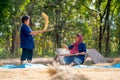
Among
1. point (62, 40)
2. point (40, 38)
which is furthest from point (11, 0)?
point (40, 38)

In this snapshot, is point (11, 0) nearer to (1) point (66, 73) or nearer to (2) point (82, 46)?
(2) point (82, 46)

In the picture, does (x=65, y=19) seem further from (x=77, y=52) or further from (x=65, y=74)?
Result: (x=65, y=74)

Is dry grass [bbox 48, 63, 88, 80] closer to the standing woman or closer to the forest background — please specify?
the standing woman

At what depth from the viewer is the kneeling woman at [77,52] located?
8922 millimetres

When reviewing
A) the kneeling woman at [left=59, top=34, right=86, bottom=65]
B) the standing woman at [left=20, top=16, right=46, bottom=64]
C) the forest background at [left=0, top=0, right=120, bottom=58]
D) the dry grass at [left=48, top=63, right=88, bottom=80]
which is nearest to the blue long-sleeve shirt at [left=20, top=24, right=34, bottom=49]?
the standing woman at [left=20, top=16, right=46, bottom=64]


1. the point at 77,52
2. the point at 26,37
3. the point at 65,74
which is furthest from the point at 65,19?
the point at 65,74

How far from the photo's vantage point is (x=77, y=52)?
360 inches

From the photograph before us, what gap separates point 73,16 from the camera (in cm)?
1816

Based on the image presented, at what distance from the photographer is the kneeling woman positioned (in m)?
8.92

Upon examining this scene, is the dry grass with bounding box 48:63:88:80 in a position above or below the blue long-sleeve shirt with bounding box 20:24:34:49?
below

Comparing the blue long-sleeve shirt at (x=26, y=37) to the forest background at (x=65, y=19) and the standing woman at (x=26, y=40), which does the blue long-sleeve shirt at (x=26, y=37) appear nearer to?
the standing woman at (x=26, y=40)

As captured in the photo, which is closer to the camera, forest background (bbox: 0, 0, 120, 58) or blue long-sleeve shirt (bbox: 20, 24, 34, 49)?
blue long-sleeve shirt (bbox: 20, 24, 34, 49)

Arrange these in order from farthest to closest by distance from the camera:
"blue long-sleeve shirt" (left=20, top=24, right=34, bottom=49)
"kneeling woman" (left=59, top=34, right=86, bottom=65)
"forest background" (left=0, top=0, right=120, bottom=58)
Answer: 1. "forest background" (left=0, top=0, right=120, bottom=58)
2. "kneeling woman" (left=59, top=34, right=86, bottom=65)
3. "blue long-sleeve shirt" (left=20, top=24, right=34, bottom=49)

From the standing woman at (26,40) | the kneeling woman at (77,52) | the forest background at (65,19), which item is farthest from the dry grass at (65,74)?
the forest background at (65,19)
